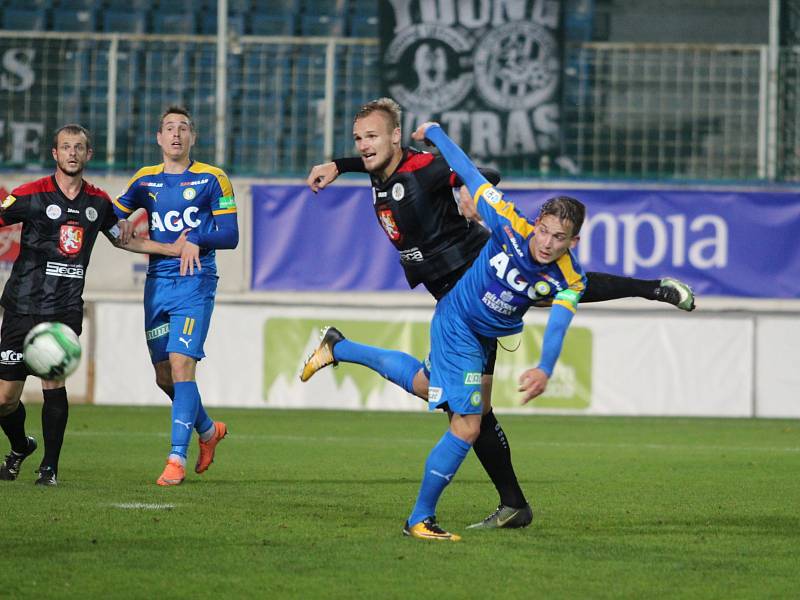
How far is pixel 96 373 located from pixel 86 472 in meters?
6.84

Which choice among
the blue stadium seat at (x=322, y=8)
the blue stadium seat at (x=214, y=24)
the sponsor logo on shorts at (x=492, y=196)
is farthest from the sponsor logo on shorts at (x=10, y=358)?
the blue stadium seat at (x=322, y=8)

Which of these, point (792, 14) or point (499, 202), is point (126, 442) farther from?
point (792, 14)

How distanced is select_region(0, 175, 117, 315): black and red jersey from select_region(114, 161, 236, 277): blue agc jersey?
36 centimetres

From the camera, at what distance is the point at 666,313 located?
48.4ft

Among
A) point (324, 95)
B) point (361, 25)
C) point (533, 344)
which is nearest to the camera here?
point (533, 344)

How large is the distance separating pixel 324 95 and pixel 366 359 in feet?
32.4

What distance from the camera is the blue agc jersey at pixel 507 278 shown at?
5699 mm

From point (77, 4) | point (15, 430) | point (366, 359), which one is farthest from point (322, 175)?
point (77, 4)

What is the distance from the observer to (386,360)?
6.56 metres

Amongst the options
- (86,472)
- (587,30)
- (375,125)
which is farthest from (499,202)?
(587,30)

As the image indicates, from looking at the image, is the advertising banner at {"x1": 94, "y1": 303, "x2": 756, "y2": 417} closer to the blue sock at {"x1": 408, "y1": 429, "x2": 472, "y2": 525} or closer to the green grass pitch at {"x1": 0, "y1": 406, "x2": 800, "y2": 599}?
the green grass pitch at {"x1": 0, "y1": 406, "x2": 800, "y2": 599}

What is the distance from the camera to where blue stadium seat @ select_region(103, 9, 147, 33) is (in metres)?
18.0

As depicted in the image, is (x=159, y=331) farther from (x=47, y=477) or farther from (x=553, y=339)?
(x=553, y=339)

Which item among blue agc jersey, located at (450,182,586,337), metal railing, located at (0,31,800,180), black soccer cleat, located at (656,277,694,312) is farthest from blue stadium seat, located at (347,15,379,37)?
blue agc jersey, located at (450,182,586,337)
